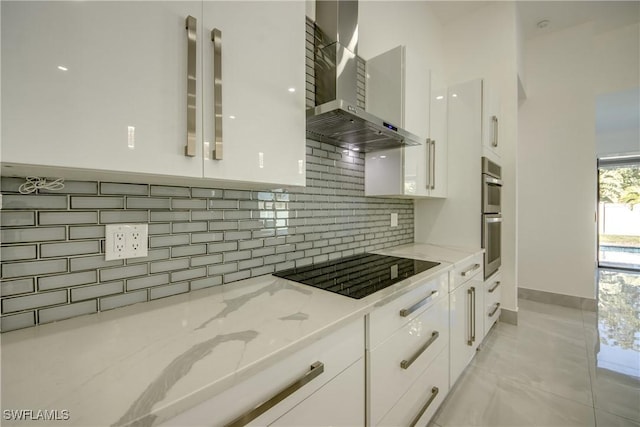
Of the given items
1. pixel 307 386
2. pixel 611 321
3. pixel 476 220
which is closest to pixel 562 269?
pixel 611 321

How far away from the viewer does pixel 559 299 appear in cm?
343

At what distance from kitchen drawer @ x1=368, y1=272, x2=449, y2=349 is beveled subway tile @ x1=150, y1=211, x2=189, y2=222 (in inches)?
32.9

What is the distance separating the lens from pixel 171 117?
74 cm

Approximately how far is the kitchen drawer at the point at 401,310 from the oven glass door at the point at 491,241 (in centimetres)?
106

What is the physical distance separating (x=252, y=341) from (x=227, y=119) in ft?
2.22

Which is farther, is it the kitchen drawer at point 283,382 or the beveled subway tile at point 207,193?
the beveled subway tile at point 207,193

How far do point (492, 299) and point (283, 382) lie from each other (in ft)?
8.28

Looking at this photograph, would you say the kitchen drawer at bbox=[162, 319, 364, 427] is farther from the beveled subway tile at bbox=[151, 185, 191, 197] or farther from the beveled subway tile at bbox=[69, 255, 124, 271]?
the beveled subway tile at bbox=[151, 185, 191, 197]

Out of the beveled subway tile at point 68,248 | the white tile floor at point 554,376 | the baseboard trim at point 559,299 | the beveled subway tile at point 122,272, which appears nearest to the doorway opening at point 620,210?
the baseboard trim at point 559,299

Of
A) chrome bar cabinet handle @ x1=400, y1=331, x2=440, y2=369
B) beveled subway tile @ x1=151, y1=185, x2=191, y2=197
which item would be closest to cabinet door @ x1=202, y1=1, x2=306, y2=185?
beveled subway tile @ x1=151, y1=185, x2=191, y2=197

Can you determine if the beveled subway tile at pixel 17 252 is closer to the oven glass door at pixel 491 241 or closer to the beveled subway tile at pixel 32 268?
the beveled subway tile at pixel 32 268

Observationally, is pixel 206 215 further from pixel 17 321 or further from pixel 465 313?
pixel 465 313

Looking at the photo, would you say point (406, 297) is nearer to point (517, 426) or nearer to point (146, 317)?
point (146, 317)

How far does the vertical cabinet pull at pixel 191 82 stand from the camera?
0.76 meters
